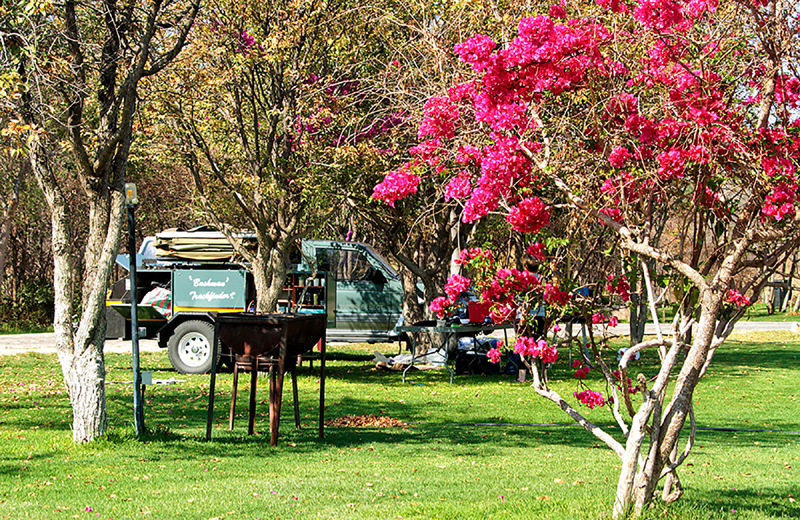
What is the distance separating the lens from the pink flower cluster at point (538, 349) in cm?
531

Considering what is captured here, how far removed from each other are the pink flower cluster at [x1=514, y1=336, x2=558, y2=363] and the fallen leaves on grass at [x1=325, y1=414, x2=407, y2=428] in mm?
5293

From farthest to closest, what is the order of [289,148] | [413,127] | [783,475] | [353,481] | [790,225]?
[289,148] → [413,127] → [783,475] → [353,481] → [790,225]

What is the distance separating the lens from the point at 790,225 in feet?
15.9

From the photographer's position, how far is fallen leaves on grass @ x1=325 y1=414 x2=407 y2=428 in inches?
410

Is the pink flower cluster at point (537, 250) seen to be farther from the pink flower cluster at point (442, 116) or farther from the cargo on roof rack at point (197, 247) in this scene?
the cargo on roof rack at point (197, 247)

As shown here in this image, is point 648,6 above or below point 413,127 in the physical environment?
below

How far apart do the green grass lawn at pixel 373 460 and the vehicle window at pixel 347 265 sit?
3462 millimetres

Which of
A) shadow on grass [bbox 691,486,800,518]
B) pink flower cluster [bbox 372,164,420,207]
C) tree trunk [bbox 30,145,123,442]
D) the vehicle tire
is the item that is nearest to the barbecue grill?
tree trunk [bbox 30,145,123,442]

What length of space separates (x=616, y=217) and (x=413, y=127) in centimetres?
812

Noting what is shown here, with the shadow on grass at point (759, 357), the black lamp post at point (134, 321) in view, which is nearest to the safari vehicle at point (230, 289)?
the black lamp post at point (134, 321)

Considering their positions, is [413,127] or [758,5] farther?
[413,127]

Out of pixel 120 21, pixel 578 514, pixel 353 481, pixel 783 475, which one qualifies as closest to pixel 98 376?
pixel 353 481

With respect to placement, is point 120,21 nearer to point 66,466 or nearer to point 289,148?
point 66,466

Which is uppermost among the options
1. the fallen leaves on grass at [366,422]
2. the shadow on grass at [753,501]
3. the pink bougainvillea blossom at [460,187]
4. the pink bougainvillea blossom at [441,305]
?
the pink bougainvillea blossom at [460,187]
